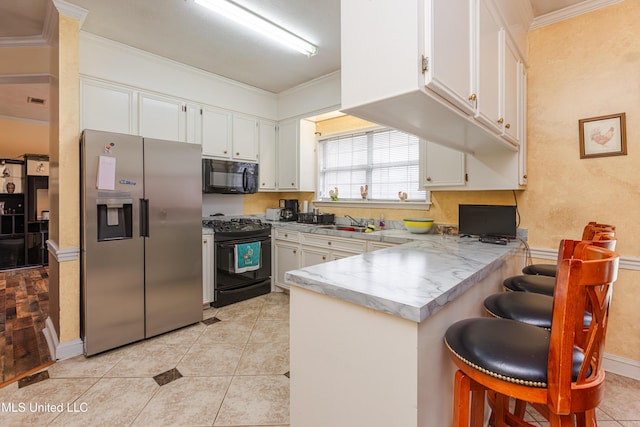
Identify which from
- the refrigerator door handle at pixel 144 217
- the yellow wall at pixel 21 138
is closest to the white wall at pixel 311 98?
the refrigerator door handle at pixel 144 217

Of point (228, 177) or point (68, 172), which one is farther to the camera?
point (228, 177)

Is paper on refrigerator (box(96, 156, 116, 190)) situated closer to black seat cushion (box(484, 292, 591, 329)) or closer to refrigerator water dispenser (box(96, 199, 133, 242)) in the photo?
refrigerator water dispenser (box(96, 199, 133, 242))

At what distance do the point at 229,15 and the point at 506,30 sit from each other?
2031 millimetres

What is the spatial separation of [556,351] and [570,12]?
286 cm

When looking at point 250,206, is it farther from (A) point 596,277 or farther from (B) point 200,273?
(A) point 596,277

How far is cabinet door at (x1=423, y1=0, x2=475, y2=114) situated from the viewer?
1.12 metres

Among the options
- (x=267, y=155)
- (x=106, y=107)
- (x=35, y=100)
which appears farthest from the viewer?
(x=35, y=100)

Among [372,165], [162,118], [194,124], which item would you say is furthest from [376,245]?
[162,118]

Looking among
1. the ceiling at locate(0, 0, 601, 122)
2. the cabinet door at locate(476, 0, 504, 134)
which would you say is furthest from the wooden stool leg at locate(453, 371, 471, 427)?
the ceiling at locate(0, 0, 601, 122)

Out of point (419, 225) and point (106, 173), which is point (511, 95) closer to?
point (419, 225)

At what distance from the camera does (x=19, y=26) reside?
104 inches

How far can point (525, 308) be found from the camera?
1316mm

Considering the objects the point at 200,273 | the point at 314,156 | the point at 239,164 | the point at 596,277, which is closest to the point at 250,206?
the point at 239,164

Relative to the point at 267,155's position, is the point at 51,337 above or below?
below
